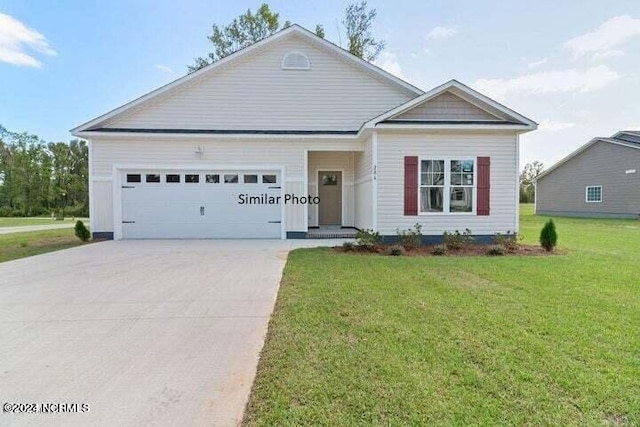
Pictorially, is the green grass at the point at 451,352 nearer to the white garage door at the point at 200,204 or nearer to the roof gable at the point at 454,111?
the roof gable at the point at 454,111

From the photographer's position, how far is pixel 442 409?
7.82 ft

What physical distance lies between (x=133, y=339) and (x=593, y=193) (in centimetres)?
3030

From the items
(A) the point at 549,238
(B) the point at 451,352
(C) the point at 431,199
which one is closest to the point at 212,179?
(C) the point at 431,199

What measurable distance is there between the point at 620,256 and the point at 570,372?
7.55 m

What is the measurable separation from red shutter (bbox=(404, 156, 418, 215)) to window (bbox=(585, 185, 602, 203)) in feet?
70.6

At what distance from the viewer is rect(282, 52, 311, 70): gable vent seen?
1273 cm

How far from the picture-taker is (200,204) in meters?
12.1

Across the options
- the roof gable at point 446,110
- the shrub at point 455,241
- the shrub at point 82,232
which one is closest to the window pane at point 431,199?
the shrub at point 455,241

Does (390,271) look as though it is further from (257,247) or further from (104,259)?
(104,259)

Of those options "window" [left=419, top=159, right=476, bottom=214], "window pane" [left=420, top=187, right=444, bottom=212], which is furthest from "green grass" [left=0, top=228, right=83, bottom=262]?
"window" [left=419, top=159, right=476, bottom=214]

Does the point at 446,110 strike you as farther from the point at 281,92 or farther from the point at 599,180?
the point at 599,180

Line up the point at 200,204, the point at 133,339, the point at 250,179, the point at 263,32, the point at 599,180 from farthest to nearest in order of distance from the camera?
the point at 263,32
the point at 599,180
the point at 250,179
the point at 200,204
the point at 133,339

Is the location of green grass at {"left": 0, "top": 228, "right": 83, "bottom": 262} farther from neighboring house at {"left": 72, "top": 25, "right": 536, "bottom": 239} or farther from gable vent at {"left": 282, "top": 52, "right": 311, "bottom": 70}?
gable vent at {"left": 282, "top": 52, "right": 311, "bottom": 70}

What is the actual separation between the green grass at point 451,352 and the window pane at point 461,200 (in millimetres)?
4668
